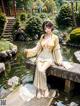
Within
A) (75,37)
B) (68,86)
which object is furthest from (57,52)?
(75,37)

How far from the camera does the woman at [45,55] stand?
8.55 metres

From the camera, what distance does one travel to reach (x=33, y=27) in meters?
25.3

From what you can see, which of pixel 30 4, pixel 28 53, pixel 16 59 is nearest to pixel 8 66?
pixel 16 59

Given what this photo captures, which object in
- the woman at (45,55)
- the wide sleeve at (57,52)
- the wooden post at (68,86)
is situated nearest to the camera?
the woman at (45,55)

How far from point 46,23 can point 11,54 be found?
8778 mm

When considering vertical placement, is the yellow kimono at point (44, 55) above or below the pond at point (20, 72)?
above

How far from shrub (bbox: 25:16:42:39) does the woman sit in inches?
631

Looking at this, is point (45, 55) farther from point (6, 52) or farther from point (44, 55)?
point (6, 52)

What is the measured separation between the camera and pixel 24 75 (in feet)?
41.0

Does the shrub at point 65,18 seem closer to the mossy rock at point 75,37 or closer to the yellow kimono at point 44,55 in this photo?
the mossy rock at point 75,37

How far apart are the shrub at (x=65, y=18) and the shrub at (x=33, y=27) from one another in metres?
3.50

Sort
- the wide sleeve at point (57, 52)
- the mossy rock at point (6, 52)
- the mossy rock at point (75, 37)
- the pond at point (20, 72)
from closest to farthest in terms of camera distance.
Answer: the wide sleeve at point (57, 52), the pond at point (20, 72), the mossy rock at point (6, 52), the mossy rock at point (75, 37)

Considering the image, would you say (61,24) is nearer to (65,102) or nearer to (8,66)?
(8,66)

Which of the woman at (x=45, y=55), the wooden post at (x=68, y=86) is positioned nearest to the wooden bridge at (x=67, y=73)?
the wooden post at (x=68, y=86)
